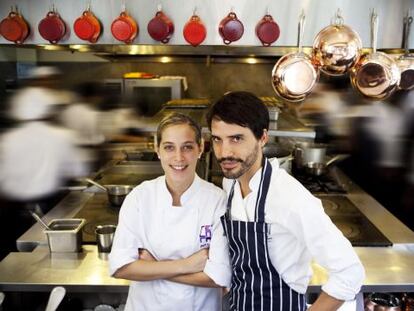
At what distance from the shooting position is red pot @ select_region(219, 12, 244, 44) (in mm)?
1422

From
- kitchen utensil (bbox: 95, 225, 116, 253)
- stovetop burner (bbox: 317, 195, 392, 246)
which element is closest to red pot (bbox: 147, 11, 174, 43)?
kitchen utensil (bbox: 95, 225, 116, 253)

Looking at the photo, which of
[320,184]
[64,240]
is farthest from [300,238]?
[320,184]

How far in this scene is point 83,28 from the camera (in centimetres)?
145

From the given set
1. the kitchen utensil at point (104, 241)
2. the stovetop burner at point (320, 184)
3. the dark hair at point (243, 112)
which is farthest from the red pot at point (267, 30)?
the stovetop burner at point (320, 184)

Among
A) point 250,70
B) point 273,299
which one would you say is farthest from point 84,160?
point 273,299

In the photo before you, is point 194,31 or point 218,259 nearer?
point 218,259

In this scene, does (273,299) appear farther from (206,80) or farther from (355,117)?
(206,80)

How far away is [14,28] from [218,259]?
1.09 meters

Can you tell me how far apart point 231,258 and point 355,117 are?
232 cm

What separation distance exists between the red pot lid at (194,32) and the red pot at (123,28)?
0.19m

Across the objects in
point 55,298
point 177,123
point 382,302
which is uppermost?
point 177,123

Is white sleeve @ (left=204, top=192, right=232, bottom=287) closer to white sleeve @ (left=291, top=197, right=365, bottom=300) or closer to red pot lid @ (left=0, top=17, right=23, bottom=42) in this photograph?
white sleeve @ (left=291, top=197, right=365, bottom=300)

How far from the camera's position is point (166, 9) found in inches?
59.1

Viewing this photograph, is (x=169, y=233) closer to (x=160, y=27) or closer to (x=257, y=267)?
(x=257, y=267)
